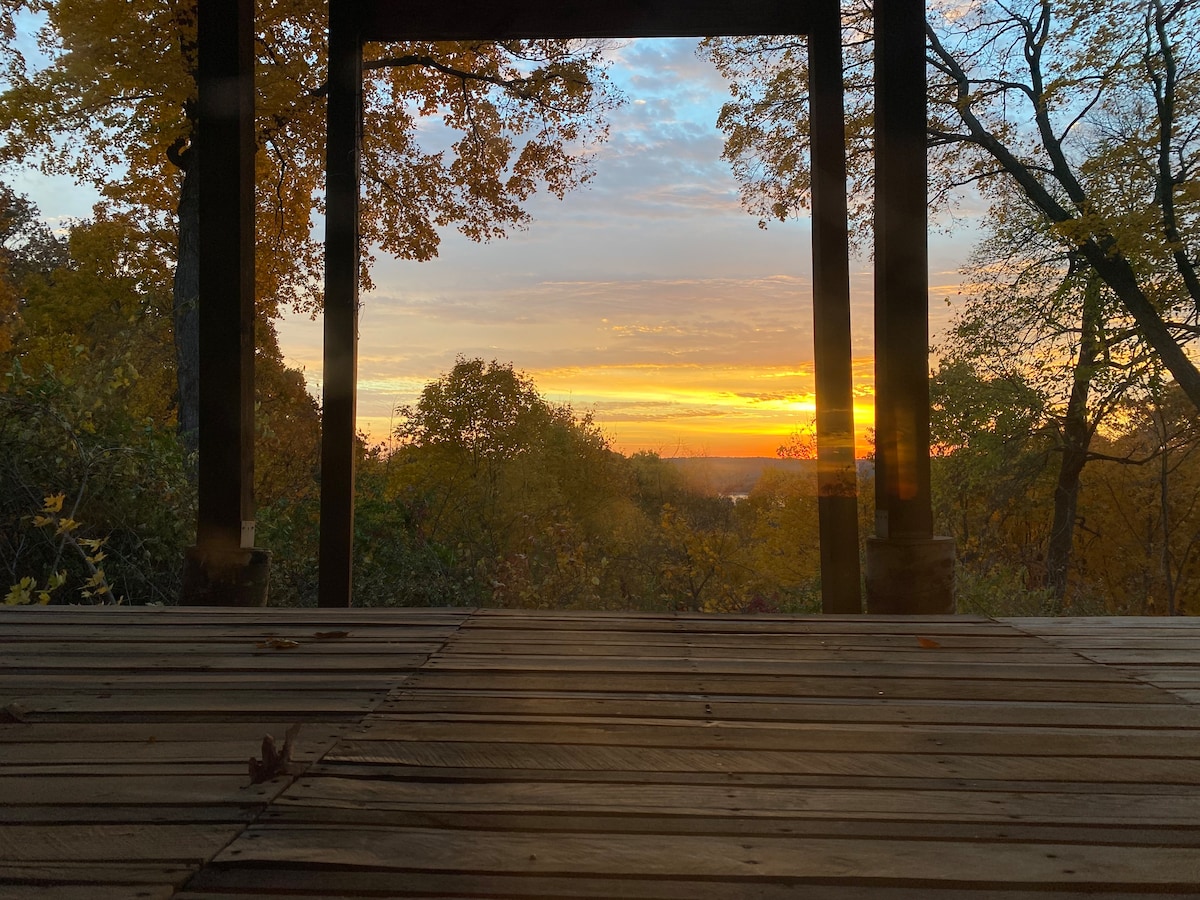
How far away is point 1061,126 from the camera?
11680mm

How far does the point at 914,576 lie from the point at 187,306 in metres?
6.94

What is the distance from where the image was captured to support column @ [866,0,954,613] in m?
2.83

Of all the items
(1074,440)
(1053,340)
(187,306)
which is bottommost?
(1074,440)

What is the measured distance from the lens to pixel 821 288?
300cm

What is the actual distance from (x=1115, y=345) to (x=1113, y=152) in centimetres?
346

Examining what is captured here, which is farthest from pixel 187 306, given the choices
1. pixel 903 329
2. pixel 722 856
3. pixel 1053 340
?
pixel 1053 340

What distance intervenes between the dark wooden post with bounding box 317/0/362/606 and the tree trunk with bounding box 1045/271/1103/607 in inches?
458

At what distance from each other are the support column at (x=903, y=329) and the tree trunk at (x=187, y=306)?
658 centimetres

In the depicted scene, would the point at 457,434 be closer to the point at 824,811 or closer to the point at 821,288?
the point at 821,288

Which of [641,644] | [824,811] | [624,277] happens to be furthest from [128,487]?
[624,277]

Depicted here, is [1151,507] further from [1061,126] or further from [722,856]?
[722,856]

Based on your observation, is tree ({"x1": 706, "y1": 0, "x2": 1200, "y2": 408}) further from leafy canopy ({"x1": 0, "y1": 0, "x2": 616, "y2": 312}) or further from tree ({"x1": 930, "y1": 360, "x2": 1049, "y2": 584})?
tree ({"x1": 930, "y1": 360, "x2": 1049, "y2": 584})

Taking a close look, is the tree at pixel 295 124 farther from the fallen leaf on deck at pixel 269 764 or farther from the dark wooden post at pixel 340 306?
the fallen leaf on deck at pixel 269 764

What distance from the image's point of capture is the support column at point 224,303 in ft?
9.37
